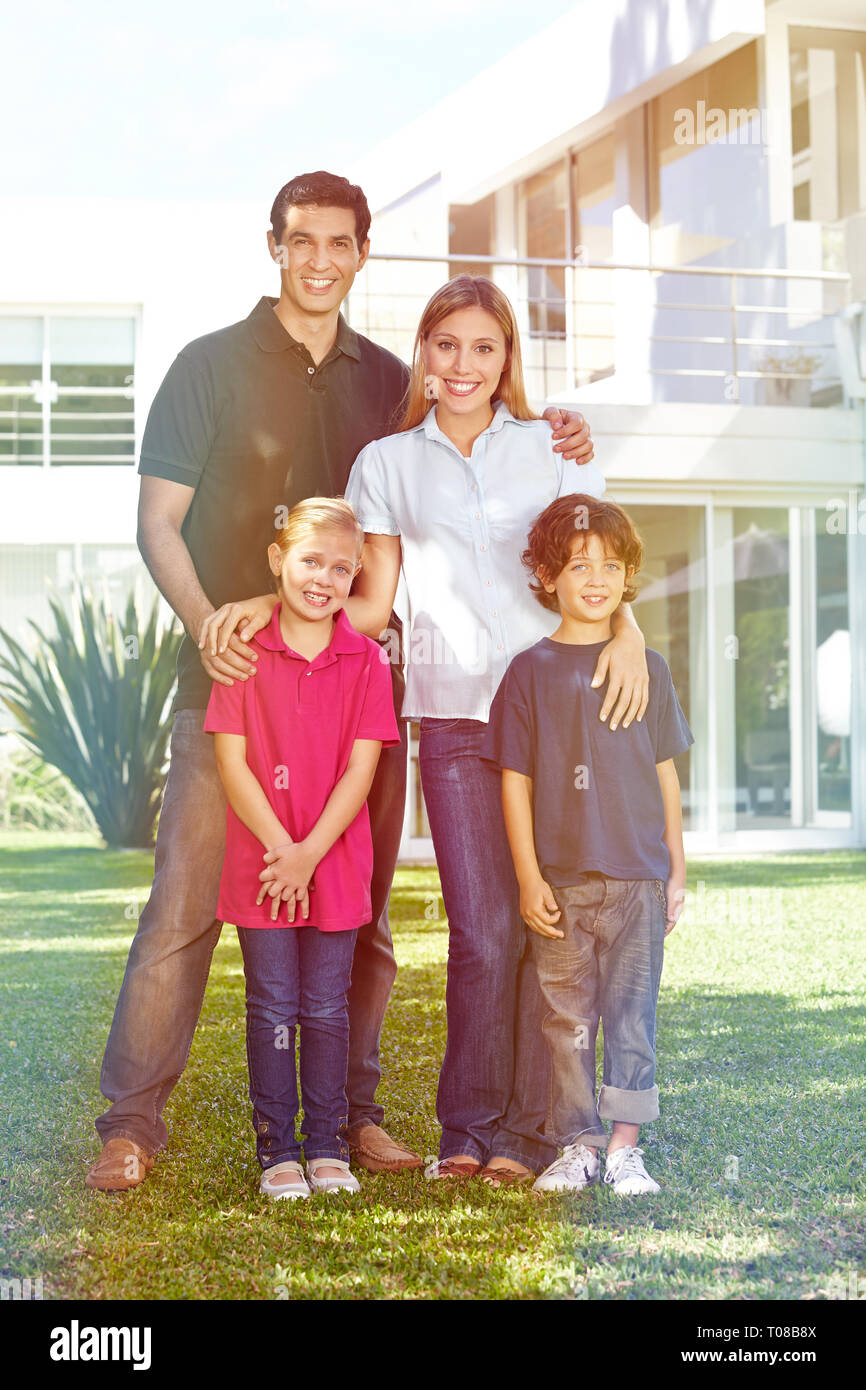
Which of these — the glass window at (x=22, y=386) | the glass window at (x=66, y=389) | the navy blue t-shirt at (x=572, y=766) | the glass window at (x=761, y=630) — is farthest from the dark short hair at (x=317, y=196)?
the glass window at (x=22, y=386)

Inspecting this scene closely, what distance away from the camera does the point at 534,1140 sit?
3.07 m

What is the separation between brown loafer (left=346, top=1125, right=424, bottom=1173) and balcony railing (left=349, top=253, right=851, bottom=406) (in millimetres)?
8843

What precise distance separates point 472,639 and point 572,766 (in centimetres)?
33

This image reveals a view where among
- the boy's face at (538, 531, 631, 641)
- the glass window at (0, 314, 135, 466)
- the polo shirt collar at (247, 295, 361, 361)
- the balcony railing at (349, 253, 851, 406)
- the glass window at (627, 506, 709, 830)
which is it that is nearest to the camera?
the boy's face at (538, 531, 631, 641)

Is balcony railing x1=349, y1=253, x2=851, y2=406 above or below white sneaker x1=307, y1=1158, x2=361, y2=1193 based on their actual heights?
above

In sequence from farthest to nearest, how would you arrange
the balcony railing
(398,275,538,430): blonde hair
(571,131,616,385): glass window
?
(571,131,616,385): glass window < the balcony railing < (398,275,538,430): blonde hair

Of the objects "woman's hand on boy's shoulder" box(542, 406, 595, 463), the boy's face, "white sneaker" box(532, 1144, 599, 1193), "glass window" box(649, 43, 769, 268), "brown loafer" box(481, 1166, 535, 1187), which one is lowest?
"brown loafer" box(481, 1166, 535, 1187)

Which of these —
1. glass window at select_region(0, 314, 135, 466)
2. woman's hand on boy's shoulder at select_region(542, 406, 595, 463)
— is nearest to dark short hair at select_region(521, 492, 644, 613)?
woman's hand on boy's shoulder at select_region(542, 406, 595, 463)

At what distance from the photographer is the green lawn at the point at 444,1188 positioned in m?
2.49

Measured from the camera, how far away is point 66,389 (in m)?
16.4

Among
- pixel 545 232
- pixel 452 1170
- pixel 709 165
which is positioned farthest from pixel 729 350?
pixel 452 1170

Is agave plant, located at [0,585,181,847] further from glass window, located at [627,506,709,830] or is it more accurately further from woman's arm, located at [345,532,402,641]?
woman's arm, located at [345,532,402,641]

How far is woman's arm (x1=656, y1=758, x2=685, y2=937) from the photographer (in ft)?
10.0

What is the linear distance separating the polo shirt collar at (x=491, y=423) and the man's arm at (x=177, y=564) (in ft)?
1.69
